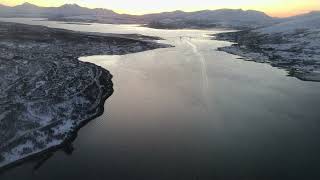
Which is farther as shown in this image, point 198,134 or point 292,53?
point 292,53

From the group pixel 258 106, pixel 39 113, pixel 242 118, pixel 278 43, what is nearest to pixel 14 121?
pixel 39 113

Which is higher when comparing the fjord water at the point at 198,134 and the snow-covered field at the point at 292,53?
the snow-covered field at the point at 292,53

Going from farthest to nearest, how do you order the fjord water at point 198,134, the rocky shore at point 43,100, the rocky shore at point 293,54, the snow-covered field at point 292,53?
the snow-covered field at point 292,53 → the rocky shore at point 293,54 → the rocky shore at point 43,100 → the fjord water at point 198,134

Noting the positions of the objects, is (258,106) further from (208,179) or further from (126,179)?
(126,179)

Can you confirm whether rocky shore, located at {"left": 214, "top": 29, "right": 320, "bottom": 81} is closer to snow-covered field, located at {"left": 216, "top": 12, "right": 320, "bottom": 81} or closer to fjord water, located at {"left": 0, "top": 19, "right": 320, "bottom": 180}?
snow-covered field, located at {"left": 216, "top": 12, "right": 320, "bottom": 81}

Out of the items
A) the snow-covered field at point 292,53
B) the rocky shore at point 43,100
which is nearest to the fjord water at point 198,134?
the rocky shore at point 43,100

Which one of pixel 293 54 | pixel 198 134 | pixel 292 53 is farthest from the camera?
pixel 292 53

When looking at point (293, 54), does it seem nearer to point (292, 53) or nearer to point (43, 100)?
point (292, 53)

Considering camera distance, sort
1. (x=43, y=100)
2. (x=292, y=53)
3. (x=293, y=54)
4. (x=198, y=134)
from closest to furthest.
Answer: (x=198, y=134) < (x=43, y=100) < (x=293, y=54) < (x=292, y=53)

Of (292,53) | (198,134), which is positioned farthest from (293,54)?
(198,134)

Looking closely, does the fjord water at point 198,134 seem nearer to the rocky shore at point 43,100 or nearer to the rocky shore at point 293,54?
the rocky shore at point 43,100
